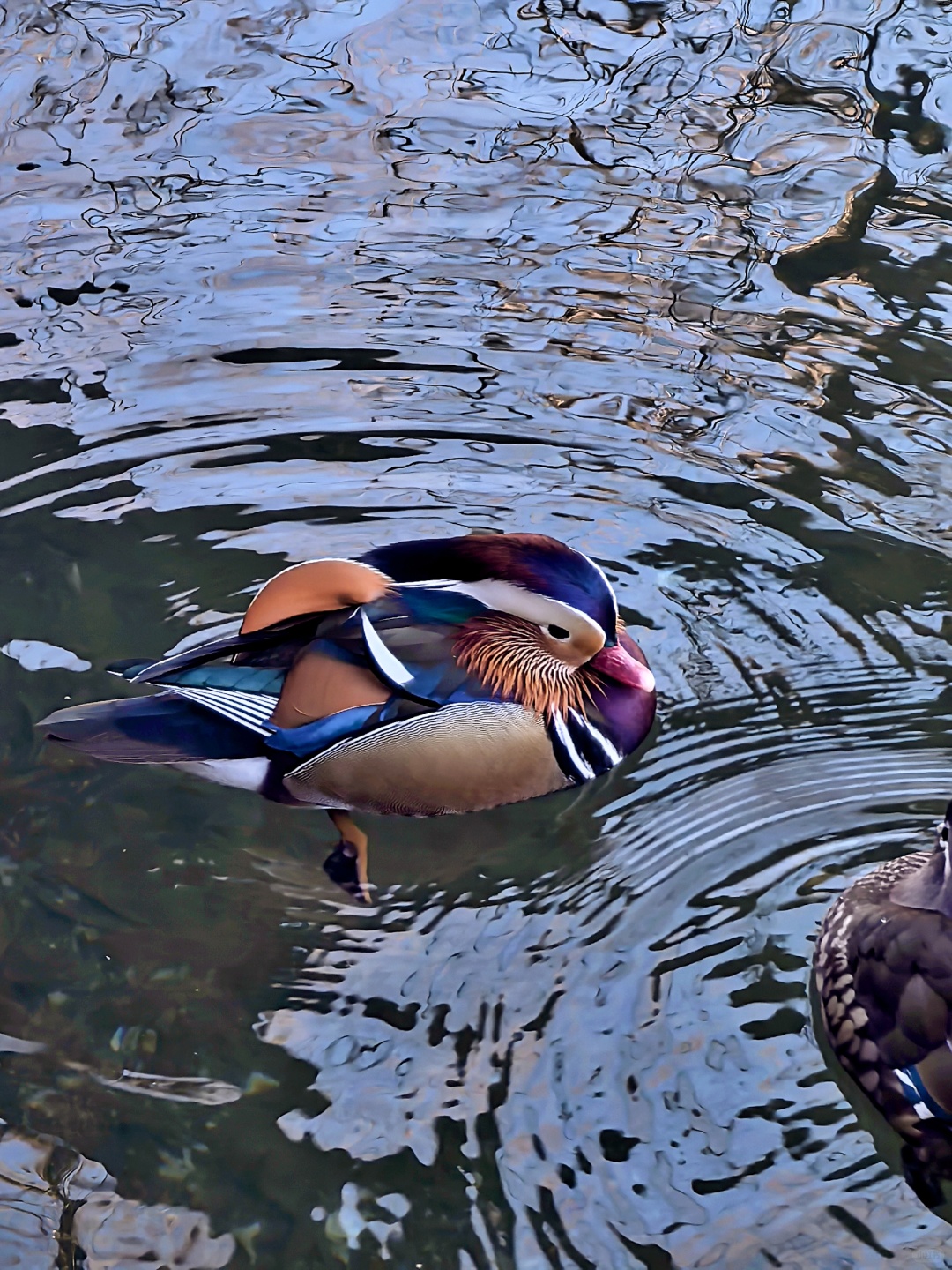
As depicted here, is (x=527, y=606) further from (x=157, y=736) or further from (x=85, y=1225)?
(x=85, y=1225)

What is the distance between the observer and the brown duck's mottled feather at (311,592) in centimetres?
344

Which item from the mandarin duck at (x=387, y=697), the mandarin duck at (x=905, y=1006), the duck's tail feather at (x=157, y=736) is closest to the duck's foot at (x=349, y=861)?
the mandarin duck at (x=387, y=697)

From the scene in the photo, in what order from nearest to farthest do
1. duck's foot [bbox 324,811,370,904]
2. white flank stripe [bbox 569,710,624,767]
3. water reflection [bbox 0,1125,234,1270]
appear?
water reflection [bbox 0,1125,234,1270] < duck's foot [bbox 324,811,370,904] < white flank stripe [bbox 569,710,624,767]

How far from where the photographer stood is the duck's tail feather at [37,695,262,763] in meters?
3.50

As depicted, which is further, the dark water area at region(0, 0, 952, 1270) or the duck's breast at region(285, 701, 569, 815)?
the duck's breast at region(285, 701, 569, 815)

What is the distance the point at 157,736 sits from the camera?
139 inches

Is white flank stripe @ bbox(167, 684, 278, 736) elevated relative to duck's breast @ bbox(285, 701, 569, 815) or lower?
elevated

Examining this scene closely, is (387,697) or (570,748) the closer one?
(387,697)

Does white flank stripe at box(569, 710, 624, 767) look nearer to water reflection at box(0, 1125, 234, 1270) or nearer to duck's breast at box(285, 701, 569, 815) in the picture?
duck's breast at box(285, 701, 569, 815)

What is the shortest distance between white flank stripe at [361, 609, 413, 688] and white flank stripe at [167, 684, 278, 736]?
0.28 m

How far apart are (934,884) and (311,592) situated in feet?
5.01

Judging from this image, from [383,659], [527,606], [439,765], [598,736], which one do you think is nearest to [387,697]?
[383,659]

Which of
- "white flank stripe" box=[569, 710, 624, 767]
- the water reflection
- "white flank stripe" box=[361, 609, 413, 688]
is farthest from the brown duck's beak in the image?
the water reflection

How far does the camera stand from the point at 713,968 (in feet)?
10.4
